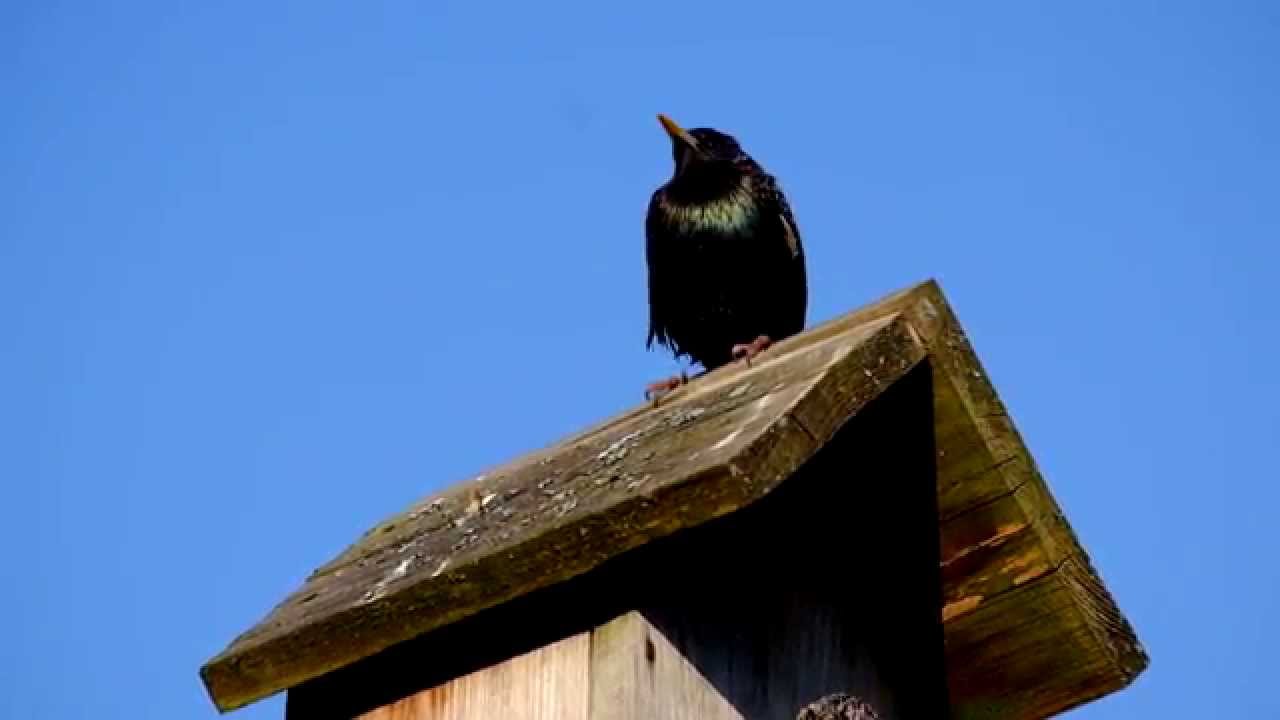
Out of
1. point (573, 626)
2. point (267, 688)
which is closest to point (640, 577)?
point (573, 626)

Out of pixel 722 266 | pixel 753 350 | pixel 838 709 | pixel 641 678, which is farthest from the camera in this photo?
pixel 722 266

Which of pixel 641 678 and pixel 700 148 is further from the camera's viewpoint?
pixel 700 148

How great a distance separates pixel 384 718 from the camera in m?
3.23

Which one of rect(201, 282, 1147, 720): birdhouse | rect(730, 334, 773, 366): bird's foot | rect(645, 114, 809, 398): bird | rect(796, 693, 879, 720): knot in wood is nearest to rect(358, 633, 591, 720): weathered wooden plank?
rect(201, 282, 1147, 720): birdhouse

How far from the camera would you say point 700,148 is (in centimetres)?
802

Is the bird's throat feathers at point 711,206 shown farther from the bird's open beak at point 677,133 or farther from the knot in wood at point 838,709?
the knot in wood at point 838,709

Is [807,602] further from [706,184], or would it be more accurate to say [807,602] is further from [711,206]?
[706,184]

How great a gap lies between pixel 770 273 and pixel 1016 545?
13.4 feet

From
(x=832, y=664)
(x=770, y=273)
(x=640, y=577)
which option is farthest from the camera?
(x=770, y=273)

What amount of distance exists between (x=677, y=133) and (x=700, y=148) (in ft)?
0.41

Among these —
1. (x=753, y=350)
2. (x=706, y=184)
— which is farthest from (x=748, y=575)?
(x=706, y=184)

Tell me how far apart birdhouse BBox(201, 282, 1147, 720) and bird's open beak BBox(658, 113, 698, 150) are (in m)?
4.44

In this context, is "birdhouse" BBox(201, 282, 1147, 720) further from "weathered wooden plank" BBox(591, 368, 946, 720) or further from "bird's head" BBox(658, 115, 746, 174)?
"bird's head" BBox(658, 115, 746, 174)

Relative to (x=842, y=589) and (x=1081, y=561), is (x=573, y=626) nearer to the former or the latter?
(x=842, y=589)
